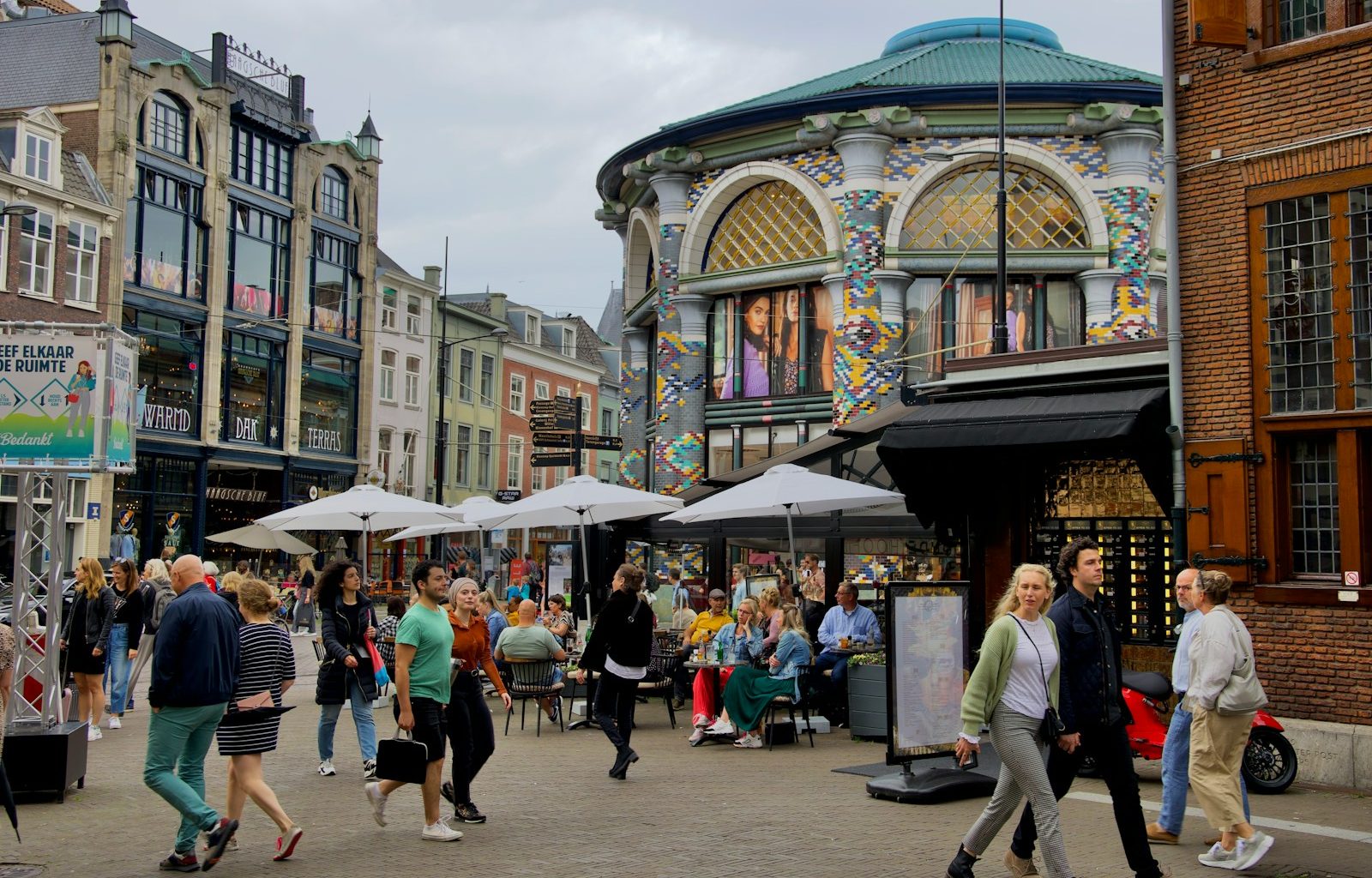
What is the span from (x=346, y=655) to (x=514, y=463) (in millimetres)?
49862

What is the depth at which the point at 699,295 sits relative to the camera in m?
30.1

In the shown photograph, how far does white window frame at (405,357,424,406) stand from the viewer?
5194 cm

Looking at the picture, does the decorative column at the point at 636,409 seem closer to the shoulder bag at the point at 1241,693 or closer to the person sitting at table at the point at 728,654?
the person sitting at table at the point at 728,654

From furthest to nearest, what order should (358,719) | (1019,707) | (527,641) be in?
(527,641) → (358,719) → (1019,707)

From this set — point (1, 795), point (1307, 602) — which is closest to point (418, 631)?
point (1, 795)

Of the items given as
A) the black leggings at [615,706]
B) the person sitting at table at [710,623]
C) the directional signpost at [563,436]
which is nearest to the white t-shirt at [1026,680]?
the black leggings at [615,706]

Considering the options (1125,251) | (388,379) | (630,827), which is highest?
(388,379)

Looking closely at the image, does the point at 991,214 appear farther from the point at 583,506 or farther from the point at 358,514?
the point at 358,514

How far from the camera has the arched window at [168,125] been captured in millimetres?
39156

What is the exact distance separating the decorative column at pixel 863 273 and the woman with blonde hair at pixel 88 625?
16.9m

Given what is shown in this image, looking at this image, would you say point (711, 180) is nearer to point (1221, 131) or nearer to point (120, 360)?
point (1221, 131)

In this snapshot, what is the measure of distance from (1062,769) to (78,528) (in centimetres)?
3338

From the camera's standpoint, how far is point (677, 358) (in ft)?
99.5

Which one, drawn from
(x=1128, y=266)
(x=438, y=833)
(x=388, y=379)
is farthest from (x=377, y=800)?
(x=388, y=379)
